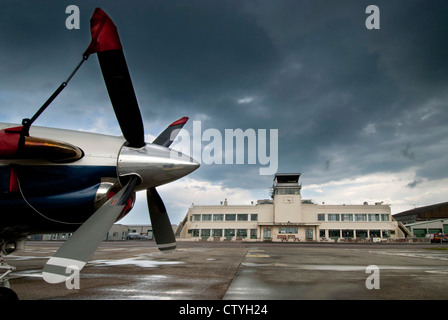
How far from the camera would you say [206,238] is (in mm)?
69188

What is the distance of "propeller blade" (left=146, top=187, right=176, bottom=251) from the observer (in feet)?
22.6

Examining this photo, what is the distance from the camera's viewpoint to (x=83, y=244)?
3.85 metres

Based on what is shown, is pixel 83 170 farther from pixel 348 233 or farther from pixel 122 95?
pixel 348 233

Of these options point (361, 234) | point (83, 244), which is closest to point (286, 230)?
point (361, 234)

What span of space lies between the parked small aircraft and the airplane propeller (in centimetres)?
1

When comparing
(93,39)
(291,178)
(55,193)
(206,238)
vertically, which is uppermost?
(291,178)

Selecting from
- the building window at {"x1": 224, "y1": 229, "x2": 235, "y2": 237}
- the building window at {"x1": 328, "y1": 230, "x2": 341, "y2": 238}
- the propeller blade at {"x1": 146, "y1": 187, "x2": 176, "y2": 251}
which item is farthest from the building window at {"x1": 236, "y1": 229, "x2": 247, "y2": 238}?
the propeller blade at {"x1": 146, "y1": 187, "x2": 176, "y2": 251}

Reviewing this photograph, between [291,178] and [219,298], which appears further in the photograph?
[291,178]

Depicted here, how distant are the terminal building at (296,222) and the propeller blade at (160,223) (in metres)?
62.3

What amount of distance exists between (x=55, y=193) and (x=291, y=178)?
67.2m
